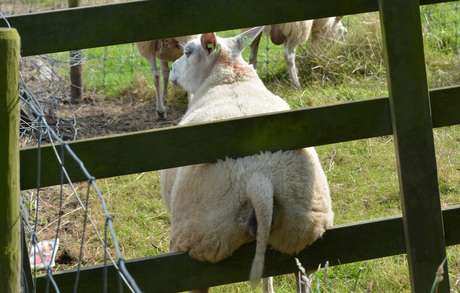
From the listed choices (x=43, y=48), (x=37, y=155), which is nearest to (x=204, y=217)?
(x=37, y=155)

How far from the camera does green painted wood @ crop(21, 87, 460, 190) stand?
2.21m

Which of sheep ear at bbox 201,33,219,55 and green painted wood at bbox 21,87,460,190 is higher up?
sheep ear at bbox 201,33,219,55

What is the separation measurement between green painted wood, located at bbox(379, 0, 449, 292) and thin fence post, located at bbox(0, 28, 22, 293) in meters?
1.36

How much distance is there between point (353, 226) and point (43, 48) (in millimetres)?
1458

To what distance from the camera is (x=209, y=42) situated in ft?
12.9

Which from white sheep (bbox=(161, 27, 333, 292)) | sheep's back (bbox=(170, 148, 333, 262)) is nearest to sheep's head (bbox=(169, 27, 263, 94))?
white sheep (bbox=(161, 27, 333, 292))

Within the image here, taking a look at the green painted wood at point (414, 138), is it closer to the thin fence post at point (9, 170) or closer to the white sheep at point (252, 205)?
the white sheep at point (252, 205)

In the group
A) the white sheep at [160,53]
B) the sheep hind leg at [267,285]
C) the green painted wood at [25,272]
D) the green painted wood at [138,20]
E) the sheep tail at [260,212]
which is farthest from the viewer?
the white sheep at [160,53]

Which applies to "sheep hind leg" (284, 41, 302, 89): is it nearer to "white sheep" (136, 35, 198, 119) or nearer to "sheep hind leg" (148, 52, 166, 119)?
"white sheep" (136, 35, 198, 119)

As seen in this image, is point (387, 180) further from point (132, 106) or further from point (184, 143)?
point (132, 106)

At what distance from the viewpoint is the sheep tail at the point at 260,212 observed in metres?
2.44

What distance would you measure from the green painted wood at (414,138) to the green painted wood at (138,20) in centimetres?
34

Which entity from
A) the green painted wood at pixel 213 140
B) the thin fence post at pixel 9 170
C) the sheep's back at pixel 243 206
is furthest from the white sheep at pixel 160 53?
the thin fence post at pixel 9 170

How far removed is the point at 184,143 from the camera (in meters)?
2.27
